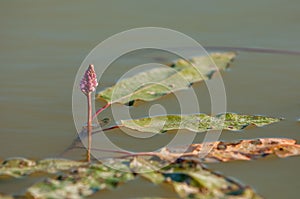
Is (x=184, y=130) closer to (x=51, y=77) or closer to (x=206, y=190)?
(x=206, y=190)

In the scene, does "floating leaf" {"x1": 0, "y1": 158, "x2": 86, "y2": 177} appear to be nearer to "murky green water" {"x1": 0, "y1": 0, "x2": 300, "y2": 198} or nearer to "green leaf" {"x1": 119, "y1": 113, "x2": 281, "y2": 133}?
"murky green water" {"x1": 0, "y1": 0, "x2": 300, "y2": 198}

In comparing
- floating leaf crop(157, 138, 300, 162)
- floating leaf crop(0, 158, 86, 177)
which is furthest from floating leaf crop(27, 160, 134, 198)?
floating leaf crop(157, 138, 300, 162)

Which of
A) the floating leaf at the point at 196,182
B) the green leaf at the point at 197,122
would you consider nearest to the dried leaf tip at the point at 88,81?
the green leaf at the point at 197,122

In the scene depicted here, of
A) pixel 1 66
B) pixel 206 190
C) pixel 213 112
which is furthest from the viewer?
pixel 1 66

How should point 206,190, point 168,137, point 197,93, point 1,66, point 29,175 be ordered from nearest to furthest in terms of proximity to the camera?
point 206,190 → point 29,175 → point 168,137 → point 197,93 → point 1,66

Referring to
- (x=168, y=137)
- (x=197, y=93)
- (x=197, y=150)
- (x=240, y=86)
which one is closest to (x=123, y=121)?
(x=168, y=137)

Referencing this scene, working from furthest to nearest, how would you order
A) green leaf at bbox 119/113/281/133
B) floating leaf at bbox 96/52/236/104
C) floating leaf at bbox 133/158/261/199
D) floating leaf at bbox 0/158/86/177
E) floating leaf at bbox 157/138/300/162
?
floating leaf at bbox 96/52/236/104, green leaf at bbox 119/113/281/133, floating leaf at bbox 157/138/300/162, floating leaf at bbox 0/158/86/177, floating leaf at bbox 133/158/261/199
